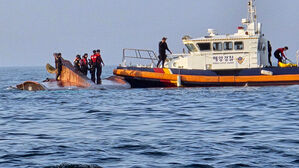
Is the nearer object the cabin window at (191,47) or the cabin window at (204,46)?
the cabin window at (204,46)

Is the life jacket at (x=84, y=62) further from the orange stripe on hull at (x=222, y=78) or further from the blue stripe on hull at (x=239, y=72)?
the blue stripe on hull at (x=239, y=72)

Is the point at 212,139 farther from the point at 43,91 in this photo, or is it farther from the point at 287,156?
the point at 43,91

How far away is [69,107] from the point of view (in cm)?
2069

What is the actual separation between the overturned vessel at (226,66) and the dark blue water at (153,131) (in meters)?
3.49

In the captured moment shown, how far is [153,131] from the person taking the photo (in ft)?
45.5

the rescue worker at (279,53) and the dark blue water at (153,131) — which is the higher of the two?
the rescue worker at (279,53)

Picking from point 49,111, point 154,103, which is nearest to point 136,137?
point 49,111

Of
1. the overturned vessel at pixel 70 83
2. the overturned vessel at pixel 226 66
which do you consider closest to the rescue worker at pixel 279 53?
the overturned vessel at pixel 226 66

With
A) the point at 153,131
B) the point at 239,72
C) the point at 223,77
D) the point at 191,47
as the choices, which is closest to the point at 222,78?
→ the point at 223,77

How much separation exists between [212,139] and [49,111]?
854 cm

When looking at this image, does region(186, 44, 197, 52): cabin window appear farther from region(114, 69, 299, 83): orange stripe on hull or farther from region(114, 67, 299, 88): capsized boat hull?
region(114, 69, 299, 83): orange stripe on hull

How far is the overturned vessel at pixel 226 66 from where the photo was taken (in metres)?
27.8

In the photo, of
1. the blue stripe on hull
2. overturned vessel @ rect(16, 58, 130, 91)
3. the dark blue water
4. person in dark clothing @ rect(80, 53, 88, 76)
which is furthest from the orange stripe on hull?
person in dark clothing @ rect(80, 53, 88, 76)

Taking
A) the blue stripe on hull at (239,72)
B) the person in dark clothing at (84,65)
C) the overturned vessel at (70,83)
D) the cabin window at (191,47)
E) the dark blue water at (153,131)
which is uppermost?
the cabin window at (191,47)
